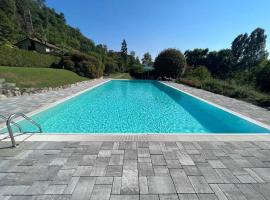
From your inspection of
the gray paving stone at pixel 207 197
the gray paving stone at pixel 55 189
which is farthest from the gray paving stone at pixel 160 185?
the gray paving stone at pixel 55 189

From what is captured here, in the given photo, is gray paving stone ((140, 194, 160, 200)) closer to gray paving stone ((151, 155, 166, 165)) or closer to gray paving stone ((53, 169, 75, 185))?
gray paving stone ((151, 155, 166, 165))

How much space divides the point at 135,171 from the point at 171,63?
27131 mm

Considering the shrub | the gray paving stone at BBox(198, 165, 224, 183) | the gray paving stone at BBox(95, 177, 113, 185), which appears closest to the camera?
the gray paving stone at BBox(95, 177, 113, 185)

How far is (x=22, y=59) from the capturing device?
20000 mm

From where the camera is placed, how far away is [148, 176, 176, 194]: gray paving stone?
2750 mm

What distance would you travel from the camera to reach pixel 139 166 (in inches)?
134

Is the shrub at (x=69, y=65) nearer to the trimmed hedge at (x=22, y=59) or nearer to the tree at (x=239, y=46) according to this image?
the trimmed hedge at (x=22, y=59)

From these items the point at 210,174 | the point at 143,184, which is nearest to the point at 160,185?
the point at 143,184

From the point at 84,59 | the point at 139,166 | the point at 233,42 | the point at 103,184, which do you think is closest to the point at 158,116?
the point at 139,166

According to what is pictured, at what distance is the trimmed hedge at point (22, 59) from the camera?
1758 centimetres

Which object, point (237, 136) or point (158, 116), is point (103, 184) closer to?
point (237, 136)

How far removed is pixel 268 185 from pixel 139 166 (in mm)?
2057

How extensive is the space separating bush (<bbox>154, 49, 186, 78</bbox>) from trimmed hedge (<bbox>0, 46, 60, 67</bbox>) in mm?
15635

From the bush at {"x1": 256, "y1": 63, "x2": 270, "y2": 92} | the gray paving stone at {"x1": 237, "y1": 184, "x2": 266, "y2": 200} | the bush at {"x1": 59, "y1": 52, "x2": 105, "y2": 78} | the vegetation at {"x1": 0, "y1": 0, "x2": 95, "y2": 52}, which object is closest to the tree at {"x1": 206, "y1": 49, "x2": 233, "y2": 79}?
the bush at {"x1": 256, "y1": 63, "x2": 270, "y2": 92}
